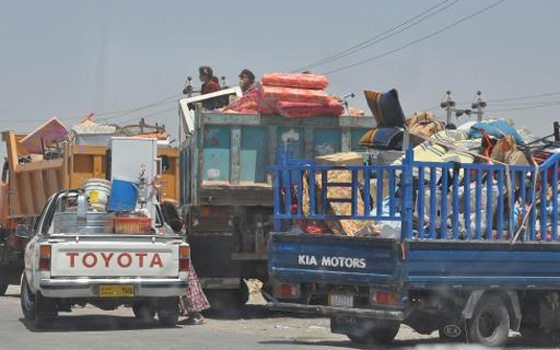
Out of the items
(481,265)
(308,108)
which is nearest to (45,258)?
(308,108)

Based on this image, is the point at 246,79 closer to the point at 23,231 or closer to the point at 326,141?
the point at 326,141

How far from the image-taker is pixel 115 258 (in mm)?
13141

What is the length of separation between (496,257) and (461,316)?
27.7 inches

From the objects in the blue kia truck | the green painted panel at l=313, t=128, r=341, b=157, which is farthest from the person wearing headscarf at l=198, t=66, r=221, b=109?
the blue kia truck

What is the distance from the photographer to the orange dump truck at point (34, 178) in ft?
59.3

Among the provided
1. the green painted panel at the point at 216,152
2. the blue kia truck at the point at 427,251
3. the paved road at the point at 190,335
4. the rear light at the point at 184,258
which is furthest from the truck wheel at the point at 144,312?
the blue kia truck at the point at 427,251

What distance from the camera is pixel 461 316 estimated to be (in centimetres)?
1101

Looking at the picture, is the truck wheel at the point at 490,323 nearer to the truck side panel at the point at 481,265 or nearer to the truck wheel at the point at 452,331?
the truck wheel at the point at 452,331

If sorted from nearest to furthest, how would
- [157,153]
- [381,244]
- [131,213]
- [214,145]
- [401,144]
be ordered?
1. [381,244]
2. [401,144]
3. [131,213]
4. [214,145]
5. [157,153]

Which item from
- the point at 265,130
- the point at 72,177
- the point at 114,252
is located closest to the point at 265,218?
the point at 265,130

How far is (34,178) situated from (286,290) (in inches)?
376

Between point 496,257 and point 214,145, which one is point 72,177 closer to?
point 214,145

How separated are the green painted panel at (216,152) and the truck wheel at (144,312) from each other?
2.02m

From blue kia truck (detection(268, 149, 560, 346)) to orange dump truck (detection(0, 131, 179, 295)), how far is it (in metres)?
5.54
